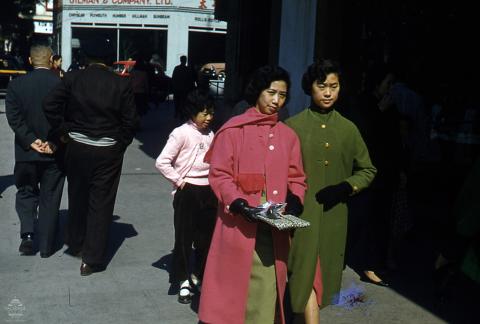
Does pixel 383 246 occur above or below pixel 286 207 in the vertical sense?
below

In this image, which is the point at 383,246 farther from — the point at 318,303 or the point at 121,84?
the point at 121,84

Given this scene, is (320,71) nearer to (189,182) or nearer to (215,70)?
(189,182)

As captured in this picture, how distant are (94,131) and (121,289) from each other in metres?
1.26

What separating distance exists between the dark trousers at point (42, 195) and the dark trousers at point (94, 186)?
0.33m

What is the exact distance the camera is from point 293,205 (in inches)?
163

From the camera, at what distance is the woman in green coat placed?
14.2 feet

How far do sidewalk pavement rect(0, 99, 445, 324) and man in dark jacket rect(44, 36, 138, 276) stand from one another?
0.30 metres

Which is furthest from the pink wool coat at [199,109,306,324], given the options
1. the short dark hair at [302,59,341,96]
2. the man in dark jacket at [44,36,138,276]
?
the man in dark jacket at [44,36,138,276]

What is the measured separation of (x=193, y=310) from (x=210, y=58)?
103 ft

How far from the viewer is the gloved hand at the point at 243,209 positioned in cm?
394

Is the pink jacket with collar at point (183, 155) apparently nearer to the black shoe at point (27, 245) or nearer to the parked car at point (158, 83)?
the black shoe at point (27, 245)

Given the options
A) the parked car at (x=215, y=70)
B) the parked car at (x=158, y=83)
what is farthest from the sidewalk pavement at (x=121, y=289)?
the parked car at (x=215, y=70)

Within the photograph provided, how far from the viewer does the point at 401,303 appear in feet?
18.6

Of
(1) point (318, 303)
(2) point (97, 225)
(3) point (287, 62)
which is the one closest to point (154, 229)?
(2) point (97, 225)
